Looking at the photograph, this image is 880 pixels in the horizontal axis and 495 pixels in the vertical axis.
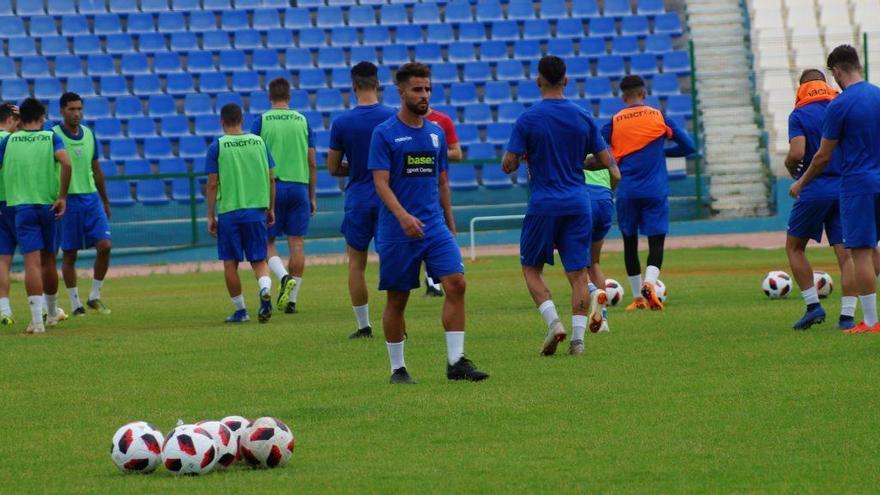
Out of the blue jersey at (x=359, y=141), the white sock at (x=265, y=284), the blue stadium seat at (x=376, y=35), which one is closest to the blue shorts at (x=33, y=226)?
the white sock at (x=265, y=284)

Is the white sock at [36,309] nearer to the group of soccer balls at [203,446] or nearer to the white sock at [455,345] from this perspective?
the white sock at [455,345]

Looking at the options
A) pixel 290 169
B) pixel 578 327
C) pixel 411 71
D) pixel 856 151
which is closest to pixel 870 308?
pixel 856 151

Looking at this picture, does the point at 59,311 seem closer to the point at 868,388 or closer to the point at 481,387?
the point at 481,387

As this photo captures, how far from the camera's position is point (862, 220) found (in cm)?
1179

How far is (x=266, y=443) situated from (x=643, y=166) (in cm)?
903

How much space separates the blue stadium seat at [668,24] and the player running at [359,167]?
2183 centimetres

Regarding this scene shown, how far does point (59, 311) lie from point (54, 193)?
191cm

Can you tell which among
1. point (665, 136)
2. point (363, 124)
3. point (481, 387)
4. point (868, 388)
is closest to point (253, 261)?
point (363, 124)

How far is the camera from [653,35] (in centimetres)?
3419

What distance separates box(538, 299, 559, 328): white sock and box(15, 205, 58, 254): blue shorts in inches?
229

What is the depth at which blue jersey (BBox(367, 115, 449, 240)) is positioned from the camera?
998 cm

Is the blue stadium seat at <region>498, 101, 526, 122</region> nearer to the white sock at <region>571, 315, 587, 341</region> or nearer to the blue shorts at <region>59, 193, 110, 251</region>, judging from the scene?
the blue shorts at <region>59, 193, 110, 251</region>

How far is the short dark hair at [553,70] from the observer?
444 inches

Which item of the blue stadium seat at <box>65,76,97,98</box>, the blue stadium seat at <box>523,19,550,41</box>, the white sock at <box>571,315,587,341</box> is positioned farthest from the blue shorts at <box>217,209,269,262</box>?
the blue stadium seat at <box>523,19,550,41</box>
